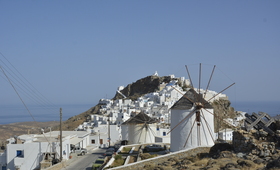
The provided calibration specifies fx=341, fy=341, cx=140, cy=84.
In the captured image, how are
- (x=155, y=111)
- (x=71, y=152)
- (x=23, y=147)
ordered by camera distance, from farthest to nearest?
(x=155, y=111) < (x=71, y=152) < (x=23, y=147)

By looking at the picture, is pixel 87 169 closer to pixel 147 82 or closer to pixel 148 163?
pixel 148 163

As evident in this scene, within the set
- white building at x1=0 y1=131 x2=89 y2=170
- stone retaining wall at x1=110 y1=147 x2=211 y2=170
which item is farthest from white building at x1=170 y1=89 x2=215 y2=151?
white building at x1=0 y1=131 x2=89 y2=170

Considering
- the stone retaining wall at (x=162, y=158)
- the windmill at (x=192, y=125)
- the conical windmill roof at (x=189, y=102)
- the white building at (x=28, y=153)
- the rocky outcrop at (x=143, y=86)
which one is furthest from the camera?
the rocky outcrop at (x=143, y=86)

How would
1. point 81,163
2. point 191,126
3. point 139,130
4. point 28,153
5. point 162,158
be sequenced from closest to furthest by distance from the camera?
point 162,158
point 191,126
point 81,163
point 28,153
point 139,130

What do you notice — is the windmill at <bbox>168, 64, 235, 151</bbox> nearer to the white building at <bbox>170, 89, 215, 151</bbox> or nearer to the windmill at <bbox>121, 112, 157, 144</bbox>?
the white building at <bbox>170, 89, 215, 151</bbox>

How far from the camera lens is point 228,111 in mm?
69312

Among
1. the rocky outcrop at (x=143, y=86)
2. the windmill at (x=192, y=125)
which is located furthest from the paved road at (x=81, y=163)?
the rocky outcrop at (x=143, y=86)

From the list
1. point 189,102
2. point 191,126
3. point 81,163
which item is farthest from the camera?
point 81,163

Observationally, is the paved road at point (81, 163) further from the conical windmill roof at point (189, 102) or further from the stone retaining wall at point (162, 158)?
the stone retaining wall at point (162, 158)

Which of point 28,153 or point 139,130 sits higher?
point 139,130

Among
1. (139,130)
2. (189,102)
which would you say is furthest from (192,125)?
(139,130)

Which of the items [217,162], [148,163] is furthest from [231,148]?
[148,163]

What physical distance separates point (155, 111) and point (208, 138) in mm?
36333

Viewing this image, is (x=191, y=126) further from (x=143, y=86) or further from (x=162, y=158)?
(x=143, y=86)
